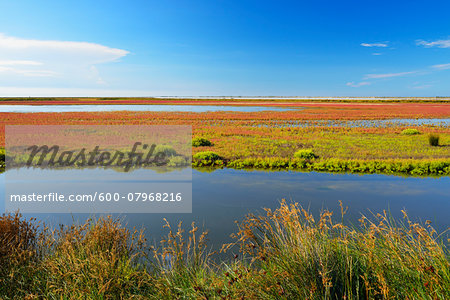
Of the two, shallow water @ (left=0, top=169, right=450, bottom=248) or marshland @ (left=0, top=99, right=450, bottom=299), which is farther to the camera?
shallow water @ (left=0, top=169, right=450, bottom=248)

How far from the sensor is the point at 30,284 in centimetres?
528

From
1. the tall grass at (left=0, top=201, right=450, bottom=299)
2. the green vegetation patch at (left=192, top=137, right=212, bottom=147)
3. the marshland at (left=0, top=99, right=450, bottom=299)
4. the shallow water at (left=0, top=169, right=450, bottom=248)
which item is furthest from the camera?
the green vegetation patch at (left=192, top=137, right=212, bottom=147)

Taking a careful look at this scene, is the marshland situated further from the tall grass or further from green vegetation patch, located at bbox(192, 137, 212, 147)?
green vegetation patch, located at bbox(192, 137, 212, 147)

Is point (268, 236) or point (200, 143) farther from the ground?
point (200, 143)

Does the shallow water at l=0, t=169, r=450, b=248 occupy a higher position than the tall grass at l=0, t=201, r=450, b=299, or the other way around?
the tall grass at l=0, t=201, r=450, b=299

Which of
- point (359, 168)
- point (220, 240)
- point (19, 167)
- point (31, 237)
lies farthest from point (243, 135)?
point (31, 237)

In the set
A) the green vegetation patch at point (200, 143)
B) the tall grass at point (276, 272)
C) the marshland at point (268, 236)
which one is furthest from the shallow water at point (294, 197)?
the green vegetation patch at point (200, 143)

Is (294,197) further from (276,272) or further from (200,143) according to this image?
(200,143)

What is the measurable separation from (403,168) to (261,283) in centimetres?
1704

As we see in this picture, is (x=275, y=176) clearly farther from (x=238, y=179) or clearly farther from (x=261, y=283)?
(x=261, y=283)

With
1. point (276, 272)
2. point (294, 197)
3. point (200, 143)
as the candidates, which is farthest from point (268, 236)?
point (200, 143)

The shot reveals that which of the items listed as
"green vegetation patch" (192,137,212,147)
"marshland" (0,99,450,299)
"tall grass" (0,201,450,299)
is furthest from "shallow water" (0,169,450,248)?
"green vegetation patch" (192,137,212,147)

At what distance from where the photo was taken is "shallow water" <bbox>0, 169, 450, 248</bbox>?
33.5 feet

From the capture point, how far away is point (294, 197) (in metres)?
12.8
